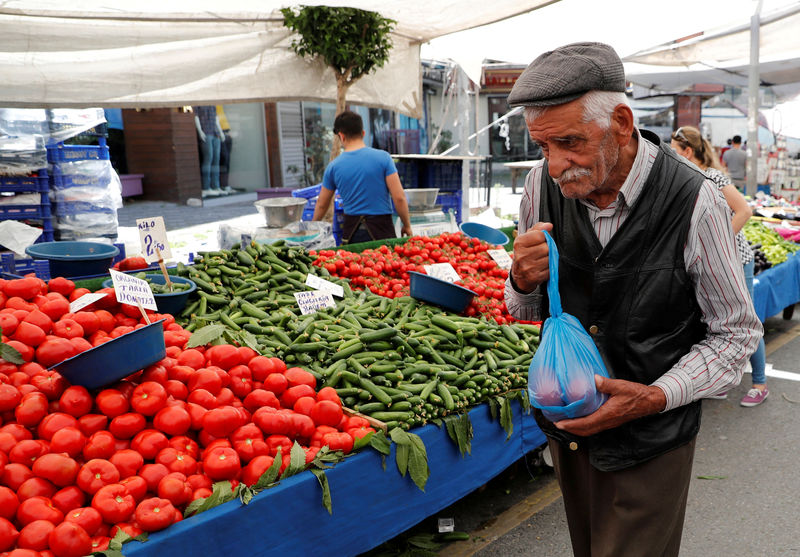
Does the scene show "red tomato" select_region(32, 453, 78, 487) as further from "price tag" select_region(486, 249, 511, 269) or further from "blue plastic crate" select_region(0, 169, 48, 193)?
"blue plastic crate" select_region(0, 169, 48, 193)

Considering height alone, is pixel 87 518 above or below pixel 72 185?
below

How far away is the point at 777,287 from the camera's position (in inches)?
265

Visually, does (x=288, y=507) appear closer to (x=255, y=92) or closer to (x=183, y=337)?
(x=183, y=337)

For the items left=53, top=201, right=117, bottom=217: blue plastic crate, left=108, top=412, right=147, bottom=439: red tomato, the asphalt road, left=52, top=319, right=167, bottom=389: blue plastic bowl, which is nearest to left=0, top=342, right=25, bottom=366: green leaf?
left=52, top=319, right=167, bottom=389: blue plastic bowl

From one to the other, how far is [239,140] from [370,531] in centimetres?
1565

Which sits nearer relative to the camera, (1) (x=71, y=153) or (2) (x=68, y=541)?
(2) (x=68, y=541)

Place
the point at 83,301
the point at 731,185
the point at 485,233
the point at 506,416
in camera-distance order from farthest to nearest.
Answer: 1. the point at 485,233
2. the point at 731,185
3. the point at 506,416
4. the point at 83,301

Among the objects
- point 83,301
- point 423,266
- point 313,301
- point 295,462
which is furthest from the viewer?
point 423,266

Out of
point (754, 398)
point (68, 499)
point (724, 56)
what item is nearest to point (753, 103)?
→ point (724, 56)

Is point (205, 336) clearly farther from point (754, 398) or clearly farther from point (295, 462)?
point (754, 398)

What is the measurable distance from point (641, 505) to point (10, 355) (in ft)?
7.86

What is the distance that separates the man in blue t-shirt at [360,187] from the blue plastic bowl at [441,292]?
7.14 ft

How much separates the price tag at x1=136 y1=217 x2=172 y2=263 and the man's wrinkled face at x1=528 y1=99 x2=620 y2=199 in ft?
8.82

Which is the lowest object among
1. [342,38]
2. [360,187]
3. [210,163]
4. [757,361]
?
[757,361]
